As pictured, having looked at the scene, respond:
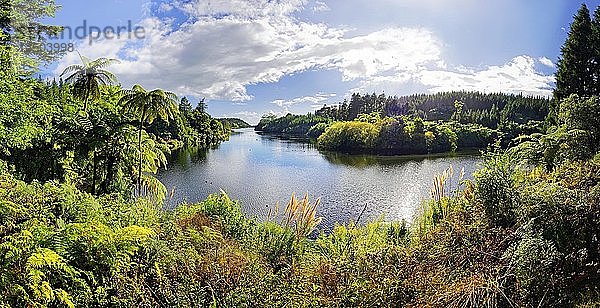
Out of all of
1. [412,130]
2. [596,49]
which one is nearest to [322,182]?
[596,49]

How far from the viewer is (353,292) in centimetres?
547

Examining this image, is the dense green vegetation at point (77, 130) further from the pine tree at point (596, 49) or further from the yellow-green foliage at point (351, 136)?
the yellow-green foliage at point (351, 136)

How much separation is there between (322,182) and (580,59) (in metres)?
17.4

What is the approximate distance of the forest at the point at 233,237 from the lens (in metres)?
4.43

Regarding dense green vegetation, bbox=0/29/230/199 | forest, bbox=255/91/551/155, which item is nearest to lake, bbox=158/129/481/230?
dense green vegetation, bbox=0/29/230/199

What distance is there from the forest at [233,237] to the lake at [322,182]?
4.64m

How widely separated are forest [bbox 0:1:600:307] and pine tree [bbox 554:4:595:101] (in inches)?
586

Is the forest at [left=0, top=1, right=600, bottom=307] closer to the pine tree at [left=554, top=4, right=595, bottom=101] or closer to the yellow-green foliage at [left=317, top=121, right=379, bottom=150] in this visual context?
the pine tree at [left=554, top=4, right=595, bottom=101]

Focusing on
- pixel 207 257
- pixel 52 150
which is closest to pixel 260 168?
pixel 52 150

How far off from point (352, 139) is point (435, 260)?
48.5 m

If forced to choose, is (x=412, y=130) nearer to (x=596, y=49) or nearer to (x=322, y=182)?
(x=322, y=182)

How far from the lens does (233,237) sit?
368 inches

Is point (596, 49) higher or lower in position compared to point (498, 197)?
higher

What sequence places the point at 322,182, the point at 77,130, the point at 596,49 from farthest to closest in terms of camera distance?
the point at 322,182
the point at 596,49
the point at 77,130
